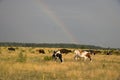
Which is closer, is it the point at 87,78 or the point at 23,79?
the point at 23,79

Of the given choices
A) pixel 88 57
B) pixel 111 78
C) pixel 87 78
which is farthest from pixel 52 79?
pixel 88 57

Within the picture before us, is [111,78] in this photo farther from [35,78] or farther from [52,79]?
[35,78]

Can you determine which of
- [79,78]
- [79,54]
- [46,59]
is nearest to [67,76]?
[79,78]

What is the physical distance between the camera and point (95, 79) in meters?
14.9

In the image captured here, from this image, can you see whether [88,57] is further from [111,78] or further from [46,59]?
[111,78]

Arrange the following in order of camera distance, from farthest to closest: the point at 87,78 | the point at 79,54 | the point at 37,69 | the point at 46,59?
the point at 79,54
the point at 46,59
the point at 37,69
the point at 87,78

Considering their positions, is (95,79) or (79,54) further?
(79,54)

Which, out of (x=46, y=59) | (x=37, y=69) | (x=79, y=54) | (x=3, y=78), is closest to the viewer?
(x=3, y=78)

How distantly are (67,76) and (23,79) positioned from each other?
2.84m

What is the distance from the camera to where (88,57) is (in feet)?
102

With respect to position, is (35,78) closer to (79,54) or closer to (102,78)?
(102,78)

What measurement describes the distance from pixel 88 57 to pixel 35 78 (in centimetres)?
1691

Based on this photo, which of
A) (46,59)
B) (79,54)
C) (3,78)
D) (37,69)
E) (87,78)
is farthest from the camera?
(79,54)

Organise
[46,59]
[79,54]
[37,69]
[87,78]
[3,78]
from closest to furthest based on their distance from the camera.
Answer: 1. [3,78]
2. [87,78]
3. [37,69]
4. [46,59]
5. [79,54]
